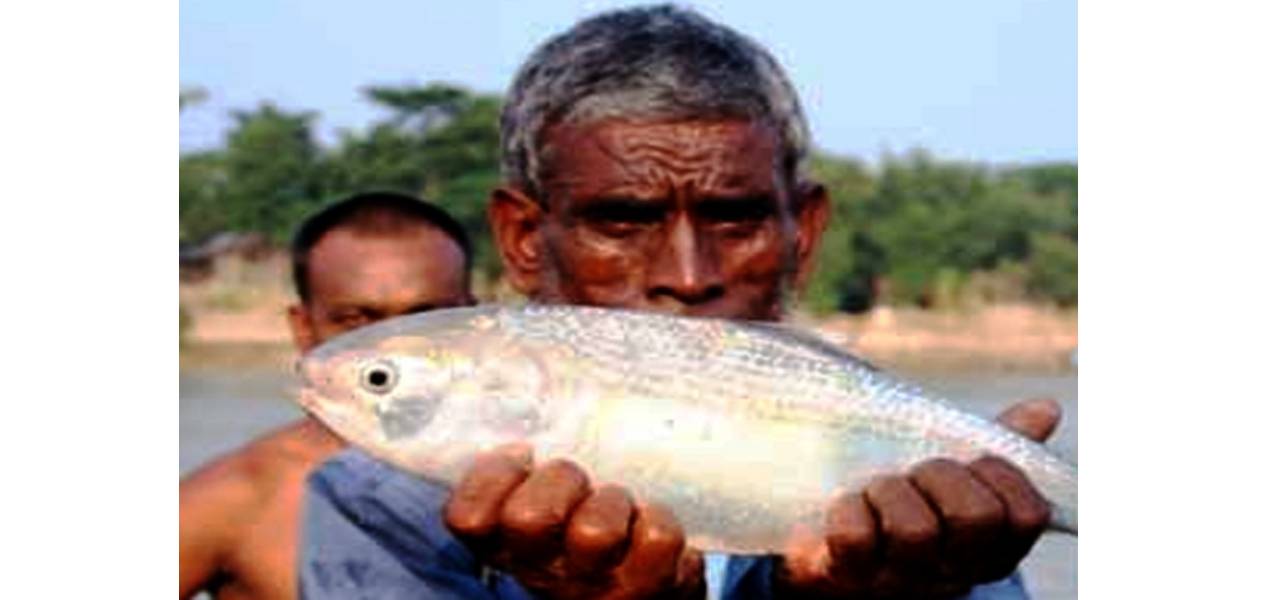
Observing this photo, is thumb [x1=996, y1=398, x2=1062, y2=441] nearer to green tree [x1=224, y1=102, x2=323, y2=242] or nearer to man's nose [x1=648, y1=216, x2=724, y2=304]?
man's nose [x1=648, y1=216, x2=724, y2=304]

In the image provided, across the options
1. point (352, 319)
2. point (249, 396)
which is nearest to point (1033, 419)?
point (352, 319)

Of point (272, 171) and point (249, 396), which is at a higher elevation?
point (272, 171)

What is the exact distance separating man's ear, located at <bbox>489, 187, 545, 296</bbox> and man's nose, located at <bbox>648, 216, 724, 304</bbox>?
8cm

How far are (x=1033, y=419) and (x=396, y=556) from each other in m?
0.29

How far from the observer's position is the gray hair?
118 centimetres

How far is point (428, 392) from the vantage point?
38.8 inches

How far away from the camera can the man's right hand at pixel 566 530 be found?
99 cm

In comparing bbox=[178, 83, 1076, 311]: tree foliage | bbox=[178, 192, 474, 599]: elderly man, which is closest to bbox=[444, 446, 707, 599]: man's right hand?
bbox=[178, 192, 474, 599]: elderly man

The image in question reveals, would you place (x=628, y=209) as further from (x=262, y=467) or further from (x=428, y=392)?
(x=262, y=467)

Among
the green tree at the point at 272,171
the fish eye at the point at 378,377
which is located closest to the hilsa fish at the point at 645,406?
the fish eye at the point at 378,377

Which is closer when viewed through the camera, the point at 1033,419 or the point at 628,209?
the point at 1033,419
